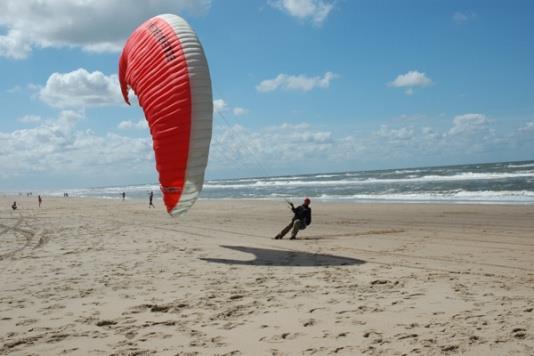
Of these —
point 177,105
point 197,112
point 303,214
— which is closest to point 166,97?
point 177,105

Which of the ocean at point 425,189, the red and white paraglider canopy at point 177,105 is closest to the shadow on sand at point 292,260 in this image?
the red and white paraglider canopy at point 177,105

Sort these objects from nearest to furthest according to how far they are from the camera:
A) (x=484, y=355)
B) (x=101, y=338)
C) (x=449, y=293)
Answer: (x=484, y=355) < (x=101, y=338) < (x=449, y=293)

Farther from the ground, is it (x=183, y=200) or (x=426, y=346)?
(x=183, y=200)

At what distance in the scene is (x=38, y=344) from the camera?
4.04 metres

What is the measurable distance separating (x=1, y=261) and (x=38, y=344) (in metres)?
5.22

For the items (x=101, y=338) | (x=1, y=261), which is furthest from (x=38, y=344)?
(x=1, y=261)

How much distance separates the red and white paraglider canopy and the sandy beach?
1.44 m

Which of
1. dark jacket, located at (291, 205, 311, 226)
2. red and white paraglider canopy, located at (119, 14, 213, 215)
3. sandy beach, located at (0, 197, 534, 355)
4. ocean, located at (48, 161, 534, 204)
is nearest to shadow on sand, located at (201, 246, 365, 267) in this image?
sandy beach, located at (0, 197, 534, 355)

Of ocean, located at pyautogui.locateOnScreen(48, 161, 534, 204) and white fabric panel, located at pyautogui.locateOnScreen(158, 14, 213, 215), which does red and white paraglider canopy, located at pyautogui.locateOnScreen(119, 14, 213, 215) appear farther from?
ocean, located at pyautogui.locateOnScreen(48, 161, 534, 204)

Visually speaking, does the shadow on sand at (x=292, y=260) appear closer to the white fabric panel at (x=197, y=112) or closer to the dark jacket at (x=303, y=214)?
the white fabric panel at (x=197, y=112)

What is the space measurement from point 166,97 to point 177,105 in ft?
0.89

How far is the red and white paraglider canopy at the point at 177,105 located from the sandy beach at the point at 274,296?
1.44 meters

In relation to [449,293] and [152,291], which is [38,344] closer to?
[152,291]

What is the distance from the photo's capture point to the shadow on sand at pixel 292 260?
292 inches
